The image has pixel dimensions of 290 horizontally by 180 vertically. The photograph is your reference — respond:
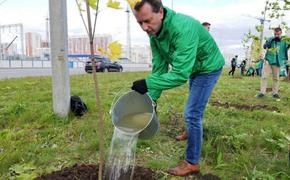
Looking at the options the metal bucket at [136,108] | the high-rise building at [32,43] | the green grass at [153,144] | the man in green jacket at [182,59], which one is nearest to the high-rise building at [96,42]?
the man in green jacket at [182,59]

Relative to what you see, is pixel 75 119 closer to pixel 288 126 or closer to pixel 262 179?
pixel 262 179

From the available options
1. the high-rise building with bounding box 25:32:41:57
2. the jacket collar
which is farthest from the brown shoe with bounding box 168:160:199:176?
the high-rise building with bounding box 25:32:41:57

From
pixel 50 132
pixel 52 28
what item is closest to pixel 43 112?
pixel 50 132

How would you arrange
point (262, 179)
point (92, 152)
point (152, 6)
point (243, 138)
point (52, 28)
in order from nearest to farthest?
point (152, 6) → point (262, 179) → point (92, 152) → point (243, 138) → point (52, 28)

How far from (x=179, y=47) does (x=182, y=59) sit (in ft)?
0.31

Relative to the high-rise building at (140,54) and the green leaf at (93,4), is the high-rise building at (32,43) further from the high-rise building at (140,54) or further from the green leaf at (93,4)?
the green leaf at (93,4)

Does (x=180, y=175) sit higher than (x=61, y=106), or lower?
lower

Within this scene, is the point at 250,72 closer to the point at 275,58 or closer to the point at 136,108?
the point at 275,58

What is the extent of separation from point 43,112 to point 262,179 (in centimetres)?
317

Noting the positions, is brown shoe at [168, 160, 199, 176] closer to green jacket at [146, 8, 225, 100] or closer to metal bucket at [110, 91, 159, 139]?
metal bucket at [110, 91, 159, 139]

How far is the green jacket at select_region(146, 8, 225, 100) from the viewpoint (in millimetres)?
2160

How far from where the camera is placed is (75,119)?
4430mm

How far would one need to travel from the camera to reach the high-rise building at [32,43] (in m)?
74.0

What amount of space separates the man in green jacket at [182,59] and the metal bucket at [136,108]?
118 millimetres
